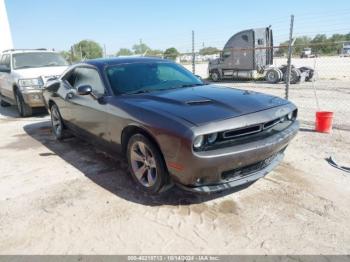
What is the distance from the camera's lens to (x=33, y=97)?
7984 millimetres

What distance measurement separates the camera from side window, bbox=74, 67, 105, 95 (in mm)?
4270

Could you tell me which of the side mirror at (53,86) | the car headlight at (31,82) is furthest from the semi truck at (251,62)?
the side mirror at (53,86)

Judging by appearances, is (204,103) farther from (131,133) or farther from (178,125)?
(131,133)

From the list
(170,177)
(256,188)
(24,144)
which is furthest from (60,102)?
(256,188)

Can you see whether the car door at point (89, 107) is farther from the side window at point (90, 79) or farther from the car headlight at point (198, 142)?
the car headlight at point (198, 142)

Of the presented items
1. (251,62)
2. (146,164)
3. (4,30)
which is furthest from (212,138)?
(4,30)

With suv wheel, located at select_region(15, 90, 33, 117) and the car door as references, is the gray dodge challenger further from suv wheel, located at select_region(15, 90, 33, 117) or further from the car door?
suv wheel, located at select_region(15, 90, 33, 117)

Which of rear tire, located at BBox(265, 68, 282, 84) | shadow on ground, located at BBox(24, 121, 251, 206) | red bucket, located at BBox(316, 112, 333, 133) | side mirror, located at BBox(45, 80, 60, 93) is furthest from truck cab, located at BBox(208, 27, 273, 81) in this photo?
shadow on ground, located at BBox(24, 121, 251, 206)

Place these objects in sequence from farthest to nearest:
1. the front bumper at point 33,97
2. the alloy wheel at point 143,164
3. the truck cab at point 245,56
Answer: the truck cab at point 245,56, the front bumper at point 33,97, the alloy wheel at point 143,164

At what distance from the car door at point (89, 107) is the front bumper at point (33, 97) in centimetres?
321

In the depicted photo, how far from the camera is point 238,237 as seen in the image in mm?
2826

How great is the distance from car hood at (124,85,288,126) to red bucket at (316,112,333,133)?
8.15 feet

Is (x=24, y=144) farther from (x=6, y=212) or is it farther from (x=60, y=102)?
(x=6, y=212)

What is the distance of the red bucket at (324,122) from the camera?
19.1ft
